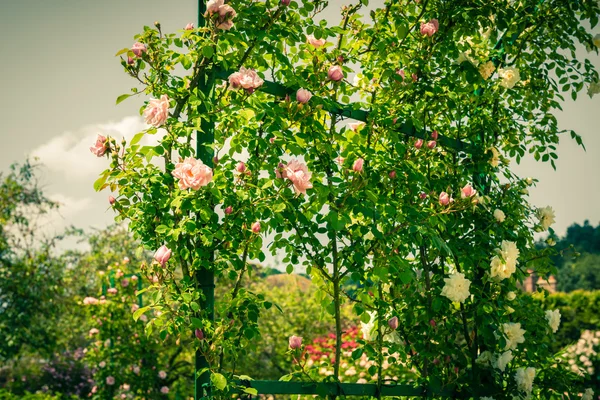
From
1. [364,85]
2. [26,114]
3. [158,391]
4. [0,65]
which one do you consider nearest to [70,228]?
[26,114]

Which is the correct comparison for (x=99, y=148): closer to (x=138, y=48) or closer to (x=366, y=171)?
(x=138, y=48)

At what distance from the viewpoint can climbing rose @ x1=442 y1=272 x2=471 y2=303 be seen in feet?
7.09

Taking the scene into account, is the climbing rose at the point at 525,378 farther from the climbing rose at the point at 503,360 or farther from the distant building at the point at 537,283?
the distant building at the point at 537,283

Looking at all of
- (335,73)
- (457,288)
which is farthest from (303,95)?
(457,288)

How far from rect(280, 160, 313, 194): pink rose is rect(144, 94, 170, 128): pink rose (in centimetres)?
42

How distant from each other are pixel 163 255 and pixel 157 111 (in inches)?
17.6

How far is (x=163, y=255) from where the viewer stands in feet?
5.72

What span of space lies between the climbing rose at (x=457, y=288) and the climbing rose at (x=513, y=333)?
256mm

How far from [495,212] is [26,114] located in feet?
22.5

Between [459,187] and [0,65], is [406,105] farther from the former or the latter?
[0,65]

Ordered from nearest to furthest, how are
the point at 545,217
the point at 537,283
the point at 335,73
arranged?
the point at 335,73
the point at 545,217
the point at 537,283

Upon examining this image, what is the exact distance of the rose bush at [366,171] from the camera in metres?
1.84

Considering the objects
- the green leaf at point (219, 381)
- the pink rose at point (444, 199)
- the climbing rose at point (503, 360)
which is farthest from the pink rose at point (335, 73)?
the climbing rose at point (503, 360)

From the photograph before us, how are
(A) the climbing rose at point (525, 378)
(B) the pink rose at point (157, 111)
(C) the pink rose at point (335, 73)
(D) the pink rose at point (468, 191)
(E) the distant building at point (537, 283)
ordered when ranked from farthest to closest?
(E) the distant building at point (537, 283), (A) the climbing rose at point (525, 378), (D) the pink rose at point (468, 191), (C) the pink rose at point (335, 73), (B) the pink rose at point (157, 111)
